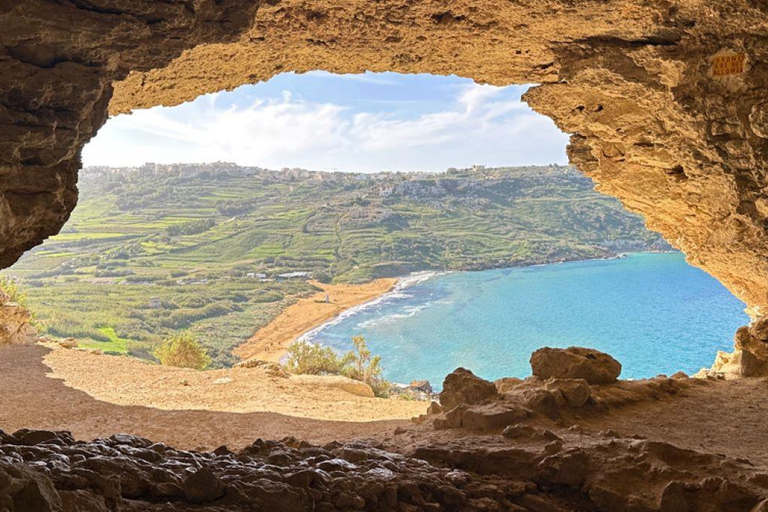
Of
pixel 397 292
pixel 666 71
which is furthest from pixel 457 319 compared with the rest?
pixel 666 71

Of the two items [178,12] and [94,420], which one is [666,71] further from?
[94,420]

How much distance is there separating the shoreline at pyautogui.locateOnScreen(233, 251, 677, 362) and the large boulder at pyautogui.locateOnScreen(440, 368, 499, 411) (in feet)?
64.5

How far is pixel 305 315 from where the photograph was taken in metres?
35.8

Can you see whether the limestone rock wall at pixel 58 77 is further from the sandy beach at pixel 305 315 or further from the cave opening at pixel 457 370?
the sandy beach at pixel 305 315

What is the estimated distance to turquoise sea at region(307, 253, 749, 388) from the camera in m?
30.1

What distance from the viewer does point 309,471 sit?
13.7ft

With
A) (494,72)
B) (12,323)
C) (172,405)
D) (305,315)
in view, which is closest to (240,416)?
(172,405)

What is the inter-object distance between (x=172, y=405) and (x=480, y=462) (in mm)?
7412

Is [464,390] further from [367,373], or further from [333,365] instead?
[333,365]

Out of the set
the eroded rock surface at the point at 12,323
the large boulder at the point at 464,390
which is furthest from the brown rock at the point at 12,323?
the large boulder at the point at 464,390

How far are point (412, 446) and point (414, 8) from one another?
5.31 m

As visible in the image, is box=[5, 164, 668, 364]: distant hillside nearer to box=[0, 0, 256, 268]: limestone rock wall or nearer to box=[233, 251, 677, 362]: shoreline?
box=[233, 251, 677, 362]: shoreline

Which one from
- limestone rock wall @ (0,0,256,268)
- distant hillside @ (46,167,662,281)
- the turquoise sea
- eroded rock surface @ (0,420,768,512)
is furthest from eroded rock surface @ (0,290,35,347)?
distant hillside @ (46,167,662,281)

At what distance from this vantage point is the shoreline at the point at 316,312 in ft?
97.3
